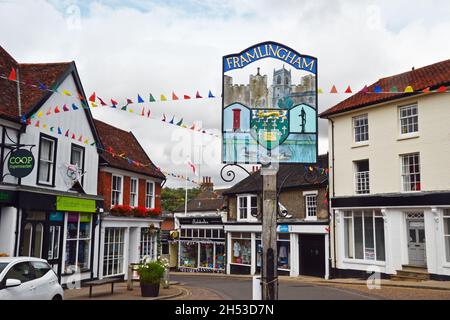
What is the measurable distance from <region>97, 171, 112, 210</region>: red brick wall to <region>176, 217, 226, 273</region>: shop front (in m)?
14.9

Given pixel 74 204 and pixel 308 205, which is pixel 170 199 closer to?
pixel 308 205

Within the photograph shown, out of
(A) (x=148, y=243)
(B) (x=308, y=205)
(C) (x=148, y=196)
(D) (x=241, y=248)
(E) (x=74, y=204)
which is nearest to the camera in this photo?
(E) (x=74, y=204)

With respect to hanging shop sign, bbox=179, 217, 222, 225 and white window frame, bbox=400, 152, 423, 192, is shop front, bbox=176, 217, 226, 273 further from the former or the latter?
white window frame, bbox=400, 152, 423, 192

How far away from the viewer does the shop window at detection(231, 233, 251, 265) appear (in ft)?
107

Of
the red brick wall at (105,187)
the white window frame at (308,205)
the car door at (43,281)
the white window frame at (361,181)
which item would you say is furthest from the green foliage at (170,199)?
the car door at (43,281)

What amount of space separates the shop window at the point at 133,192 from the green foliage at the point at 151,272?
8.83m

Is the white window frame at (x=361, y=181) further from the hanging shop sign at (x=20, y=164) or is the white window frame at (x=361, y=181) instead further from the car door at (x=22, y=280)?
the car door at (x=22, y=280)

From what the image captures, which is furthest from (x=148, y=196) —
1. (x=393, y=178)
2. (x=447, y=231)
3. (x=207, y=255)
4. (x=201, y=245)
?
(x=447, y=231)

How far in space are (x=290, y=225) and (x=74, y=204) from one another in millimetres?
14478

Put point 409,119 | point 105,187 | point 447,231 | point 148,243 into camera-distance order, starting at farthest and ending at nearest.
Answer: point 148,243 < point 409,119 < point 105,187 < point 447,231

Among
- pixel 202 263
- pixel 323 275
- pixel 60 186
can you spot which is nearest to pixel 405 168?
pixel 323 275

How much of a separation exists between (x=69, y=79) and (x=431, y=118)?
1624cm

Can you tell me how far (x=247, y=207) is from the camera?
3250 centimetres

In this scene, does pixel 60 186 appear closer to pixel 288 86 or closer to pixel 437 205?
pixel 288 86
